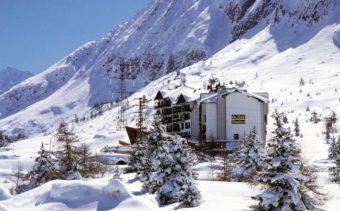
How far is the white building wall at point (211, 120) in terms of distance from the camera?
3590 inches

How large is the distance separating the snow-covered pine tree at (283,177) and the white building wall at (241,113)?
58384 millimetres

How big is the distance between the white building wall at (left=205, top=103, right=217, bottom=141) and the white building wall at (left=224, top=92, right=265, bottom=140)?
2.00 metres

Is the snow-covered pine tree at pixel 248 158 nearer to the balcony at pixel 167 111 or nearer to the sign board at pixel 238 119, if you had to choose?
the sign board at pixel 238 119

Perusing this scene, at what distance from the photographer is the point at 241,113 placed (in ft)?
298

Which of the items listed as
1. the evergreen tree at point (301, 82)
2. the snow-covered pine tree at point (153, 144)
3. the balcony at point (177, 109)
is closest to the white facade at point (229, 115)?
the balcony at point (177, 109)

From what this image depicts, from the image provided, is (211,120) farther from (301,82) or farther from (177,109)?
(301,82)

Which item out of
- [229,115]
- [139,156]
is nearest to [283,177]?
[139,156]

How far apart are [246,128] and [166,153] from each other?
52868 mm

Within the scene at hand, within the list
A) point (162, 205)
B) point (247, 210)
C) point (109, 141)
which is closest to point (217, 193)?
point (162, 205)

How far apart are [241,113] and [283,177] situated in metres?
60.2

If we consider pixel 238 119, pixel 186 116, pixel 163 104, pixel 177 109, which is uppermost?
pixel 163 104

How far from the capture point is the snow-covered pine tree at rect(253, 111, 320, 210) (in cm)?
3084

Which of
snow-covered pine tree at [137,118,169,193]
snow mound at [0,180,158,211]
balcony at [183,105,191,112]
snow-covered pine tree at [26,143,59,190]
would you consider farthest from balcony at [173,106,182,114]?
snow mound at [0,180,158,211]

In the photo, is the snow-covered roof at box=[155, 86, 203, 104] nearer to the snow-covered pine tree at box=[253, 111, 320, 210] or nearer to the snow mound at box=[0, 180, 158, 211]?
the snow-covered pine tree at box=[253, 111, 320, 210]
